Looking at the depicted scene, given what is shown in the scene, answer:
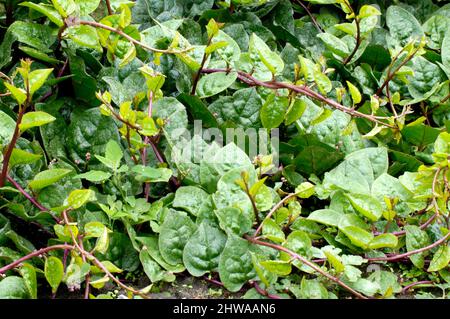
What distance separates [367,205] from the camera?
72.3 inches

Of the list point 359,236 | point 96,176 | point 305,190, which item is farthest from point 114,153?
point 359,236

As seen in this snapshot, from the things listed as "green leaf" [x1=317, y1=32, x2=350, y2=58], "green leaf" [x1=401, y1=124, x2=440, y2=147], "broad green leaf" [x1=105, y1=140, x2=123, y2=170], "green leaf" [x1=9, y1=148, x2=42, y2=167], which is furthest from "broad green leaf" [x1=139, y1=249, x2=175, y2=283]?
"green leaf" [x1=317, y1=32, x2=350, y2=58]

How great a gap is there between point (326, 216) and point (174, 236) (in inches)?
17.0

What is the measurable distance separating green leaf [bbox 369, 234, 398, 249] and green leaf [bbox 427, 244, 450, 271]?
0.38 feet

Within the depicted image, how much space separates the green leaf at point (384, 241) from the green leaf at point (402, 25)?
1.00 meters

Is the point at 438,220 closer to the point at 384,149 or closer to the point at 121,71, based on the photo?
the point at 384,149

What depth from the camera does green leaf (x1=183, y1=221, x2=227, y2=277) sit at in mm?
1779

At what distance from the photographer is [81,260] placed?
5.26 ft

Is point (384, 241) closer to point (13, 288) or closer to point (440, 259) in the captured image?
point (440, 259)

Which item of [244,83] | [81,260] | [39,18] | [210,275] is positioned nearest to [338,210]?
[210,275]

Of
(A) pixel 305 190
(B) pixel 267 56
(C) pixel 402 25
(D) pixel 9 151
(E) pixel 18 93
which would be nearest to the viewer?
(E) pixel 18 93

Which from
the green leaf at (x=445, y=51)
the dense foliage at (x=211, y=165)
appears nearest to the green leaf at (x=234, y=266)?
the dense foliage at (x=211, y=165)

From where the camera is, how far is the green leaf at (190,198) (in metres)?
1.88

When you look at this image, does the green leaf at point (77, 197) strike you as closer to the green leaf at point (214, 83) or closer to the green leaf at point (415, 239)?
the green leaf at point (214, 83)
